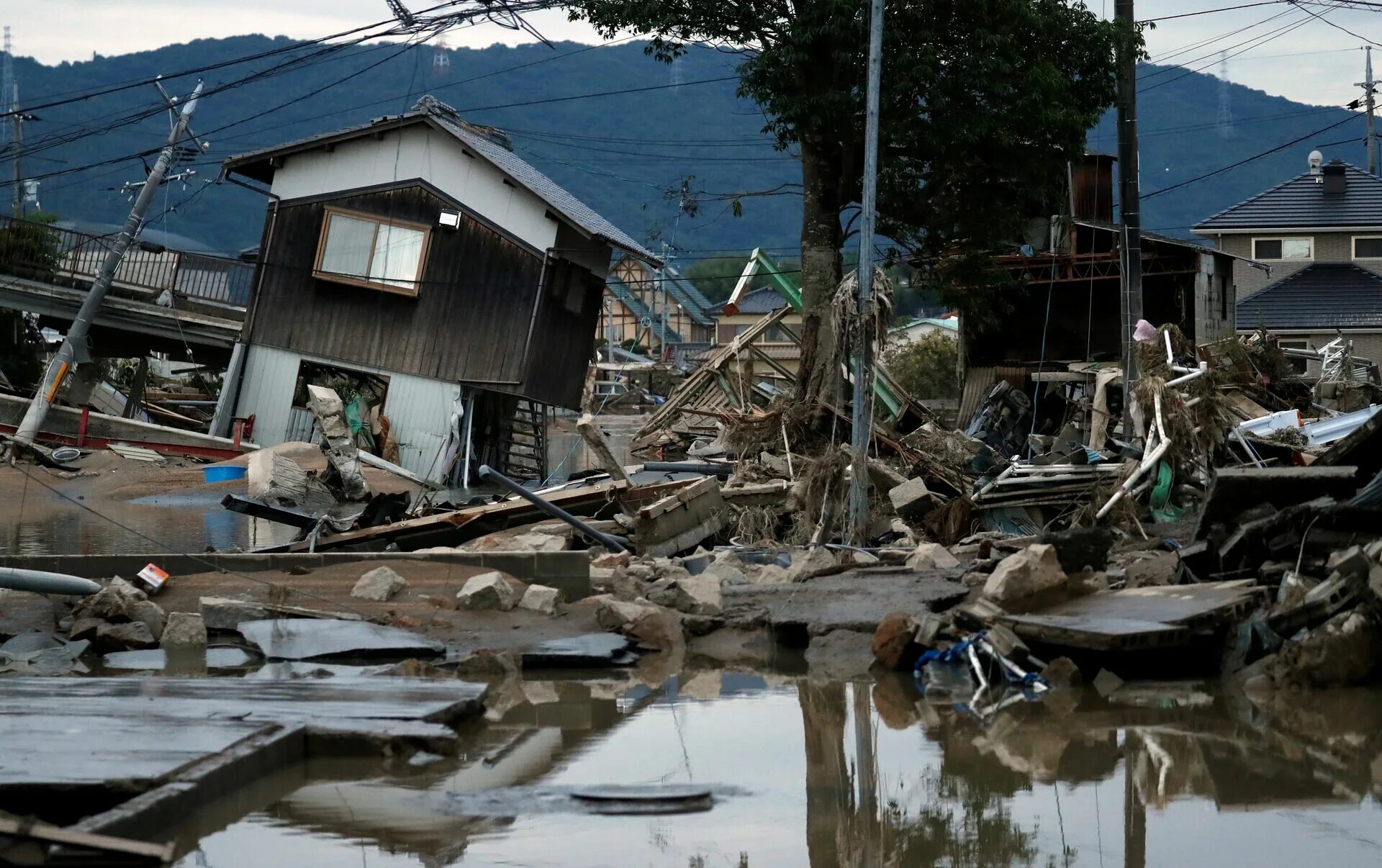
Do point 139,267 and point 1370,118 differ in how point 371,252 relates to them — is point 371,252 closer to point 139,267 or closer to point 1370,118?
point 139,267

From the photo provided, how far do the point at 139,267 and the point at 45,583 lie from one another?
901 inches

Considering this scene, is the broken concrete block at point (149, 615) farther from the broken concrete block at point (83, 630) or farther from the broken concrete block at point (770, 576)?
the broken concrete block at point (770, 576)

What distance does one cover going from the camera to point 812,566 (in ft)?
41.3

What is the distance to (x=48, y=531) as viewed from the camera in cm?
2086

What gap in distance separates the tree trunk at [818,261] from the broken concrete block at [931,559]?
28.8ft

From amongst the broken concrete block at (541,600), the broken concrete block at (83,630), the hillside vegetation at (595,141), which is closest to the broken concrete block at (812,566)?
→ the broken concrete block at (541,600)

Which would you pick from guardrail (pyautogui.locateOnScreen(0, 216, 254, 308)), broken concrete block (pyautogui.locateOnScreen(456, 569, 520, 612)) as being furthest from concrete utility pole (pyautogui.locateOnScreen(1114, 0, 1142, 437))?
guardrail (pyautogui.locateOnScreen(0, 216, 254, 308))

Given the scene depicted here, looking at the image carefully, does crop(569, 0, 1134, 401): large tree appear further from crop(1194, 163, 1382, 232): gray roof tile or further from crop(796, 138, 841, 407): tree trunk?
crop(1194, 163, 1382, 232): gray roof tile

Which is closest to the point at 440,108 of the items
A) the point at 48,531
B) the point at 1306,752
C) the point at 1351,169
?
the point at 48,531

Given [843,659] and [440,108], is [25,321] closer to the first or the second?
[440,108]

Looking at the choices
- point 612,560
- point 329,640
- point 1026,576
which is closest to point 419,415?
point 612,560

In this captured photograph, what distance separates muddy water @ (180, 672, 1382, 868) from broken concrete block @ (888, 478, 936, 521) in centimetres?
770

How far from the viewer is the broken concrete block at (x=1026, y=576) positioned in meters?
10.0

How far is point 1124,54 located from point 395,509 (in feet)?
47.6
